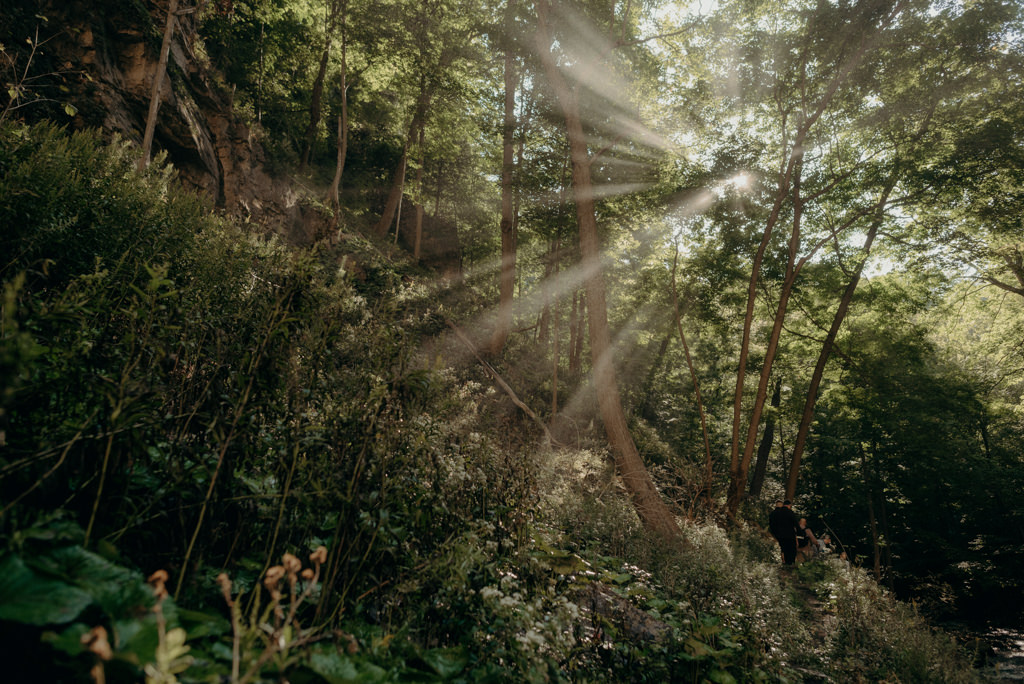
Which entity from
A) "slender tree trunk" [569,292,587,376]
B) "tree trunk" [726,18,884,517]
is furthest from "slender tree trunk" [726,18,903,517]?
"slender tree trunk" [569,292,587,376]

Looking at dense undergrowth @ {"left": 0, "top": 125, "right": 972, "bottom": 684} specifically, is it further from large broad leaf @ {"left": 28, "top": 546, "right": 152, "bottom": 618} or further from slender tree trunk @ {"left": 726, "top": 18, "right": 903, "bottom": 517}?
slender tree trunk @ {"left": 726, "top": 18, "right": 903, "bottom": 517}

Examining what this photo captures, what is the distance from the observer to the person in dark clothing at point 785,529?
10258mm

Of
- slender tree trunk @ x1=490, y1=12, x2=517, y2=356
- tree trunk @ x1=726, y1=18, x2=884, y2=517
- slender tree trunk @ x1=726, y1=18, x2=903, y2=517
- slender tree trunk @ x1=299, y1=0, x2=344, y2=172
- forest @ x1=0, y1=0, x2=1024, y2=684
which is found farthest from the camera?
slender tree trunk @ x1=299, y1=0, x2=344, y2=172

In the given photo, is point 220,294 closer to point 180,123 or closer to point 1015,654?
point 180,123

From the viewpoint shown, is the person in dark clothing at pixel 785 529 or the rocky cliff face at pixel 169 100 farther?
the person in dark clothing at pixel 785 529

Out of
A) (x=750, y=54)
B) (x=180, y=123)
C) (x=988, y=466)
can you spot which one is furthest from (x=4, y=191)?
(x=988, y=466)

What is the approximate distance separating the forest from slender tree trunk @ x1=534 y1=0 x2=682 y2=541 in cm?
7

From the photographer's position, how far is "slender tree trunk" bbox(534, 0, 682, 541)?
7.13m

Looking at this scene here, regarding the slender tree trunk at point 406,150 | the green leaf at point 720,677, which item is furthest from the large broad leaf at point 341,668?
the slender tree trunk at point 406,150

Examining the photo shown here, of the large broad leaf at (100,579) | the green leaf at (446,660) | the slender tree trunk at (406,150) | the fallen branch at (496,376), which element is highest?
the slender tree trunk at (406,150)

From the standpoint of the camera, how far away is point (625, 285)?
2314 cm

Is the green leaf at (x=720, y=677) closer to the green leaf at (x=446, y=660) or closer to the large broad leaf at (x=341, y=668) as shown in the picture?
the green leaf at (x=446, y=660)

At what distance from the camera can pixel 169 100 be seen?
10758mm

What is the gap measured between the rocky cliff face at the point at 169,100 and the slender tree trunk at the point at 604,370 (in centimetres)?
684
